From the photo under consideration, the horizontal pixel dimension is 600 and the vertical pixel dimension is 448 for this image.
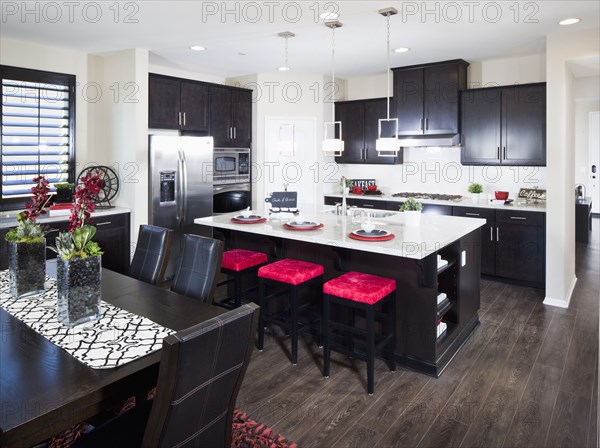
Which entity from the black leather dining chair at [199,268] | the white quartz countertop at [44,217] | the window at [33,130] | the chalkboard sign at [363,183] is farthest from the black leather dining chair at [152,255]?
the chalkboard sign at [363,183]

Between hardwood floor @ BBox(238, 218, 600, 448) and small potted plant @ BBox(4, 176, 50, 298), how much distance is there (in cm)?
130

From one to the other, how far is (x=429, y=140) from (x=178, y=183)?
3000mm

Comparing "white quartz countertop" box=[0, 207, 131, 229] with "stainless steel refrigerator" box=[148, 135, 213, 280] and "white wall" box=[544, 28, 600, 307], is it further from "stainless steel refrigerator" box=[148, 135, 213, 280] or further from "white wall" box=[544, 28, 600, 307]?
"white wall" box=[544, 28, 600, 307]

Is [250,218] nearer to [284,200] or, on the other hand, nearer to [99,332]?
[284,200]

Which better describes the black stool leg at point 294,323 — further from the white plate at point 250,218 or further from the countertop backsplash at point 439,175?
the countertop backsplash at point 439,175

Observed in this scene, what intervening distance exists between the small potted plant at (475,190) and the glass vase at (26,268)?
184 inches

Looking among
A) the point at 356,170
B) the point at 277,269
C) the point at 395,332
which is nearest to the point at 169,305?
the point at 277,269

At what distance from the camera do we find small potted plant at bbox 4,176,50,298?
2.18 meters

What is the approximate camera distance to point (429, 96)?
17.9 feet

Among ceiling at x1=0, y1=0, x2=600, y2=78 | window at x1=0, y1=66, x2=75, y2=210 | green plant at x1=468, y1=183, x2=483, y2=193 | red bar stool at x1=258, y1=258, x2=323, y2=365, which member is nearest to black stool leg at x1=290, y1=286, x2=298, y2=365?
red bar stool at x1=258, y1=258, x2=323, y2=365

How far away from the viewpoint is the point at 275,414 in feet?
8.32

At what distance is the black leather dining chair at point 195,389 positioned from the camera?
4.25 ft

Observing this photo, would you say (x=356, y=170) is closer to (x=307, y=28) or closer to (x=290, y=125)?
(x=290, y=125)

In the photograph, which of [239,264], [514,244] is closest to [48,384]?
[239,264]
